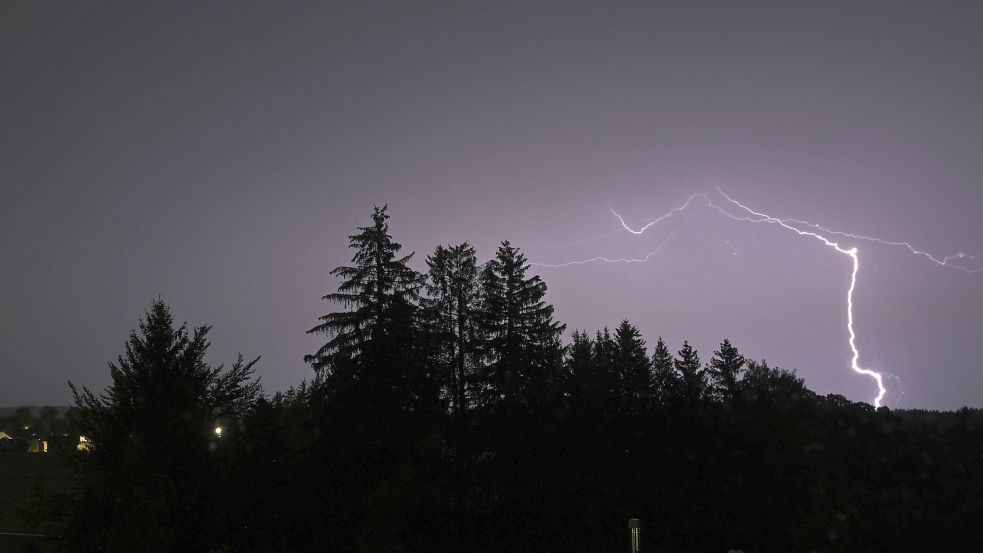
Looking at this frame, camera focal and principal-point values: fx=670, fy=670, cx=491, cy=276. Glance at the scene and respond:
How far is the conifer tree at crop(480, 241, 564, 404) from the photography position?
31.8 m

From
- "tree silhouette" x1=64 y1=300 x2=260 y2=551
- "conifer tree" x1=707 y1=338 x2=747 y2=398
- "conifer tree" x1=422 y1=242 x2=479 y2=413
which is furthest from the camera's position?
"conifer tree" x1=707 y1=338 x2=747 y2=398

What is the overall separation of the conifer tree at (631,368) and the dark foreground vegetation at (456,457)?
0.20 metres

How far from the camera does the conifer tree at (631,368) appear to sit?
31.2 m

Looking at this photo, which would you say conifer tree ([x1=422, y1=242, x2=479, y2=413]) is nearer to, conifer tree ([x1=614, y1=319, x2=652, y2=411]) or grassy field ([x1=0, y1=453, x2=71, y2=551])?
conifer tree ([x1=614, y1=319, x2=652, y2=411])

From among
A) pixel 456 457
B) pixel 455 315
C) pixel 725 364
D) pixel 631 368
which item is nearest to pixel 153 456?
pixel 456 457

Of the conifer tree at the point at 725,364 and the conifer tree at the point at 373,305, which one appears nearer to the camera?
the conifer tree at the point at 373,305

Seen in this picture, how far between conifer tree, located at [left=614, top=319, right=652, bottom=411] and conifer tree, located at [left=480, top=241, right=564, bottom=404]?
150 inches

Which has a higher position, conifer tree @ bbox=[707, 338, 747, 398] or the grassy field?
conifer tree @ bbox=[707, 338, 747, 398]

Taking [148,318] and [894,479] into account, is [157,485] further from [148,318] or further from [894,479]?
[894,479]

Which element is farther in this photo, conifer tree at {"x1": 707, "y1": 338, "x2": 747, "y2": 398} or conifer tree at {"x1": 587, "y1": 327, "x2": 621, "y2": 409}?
conifer tree at {"x1": 707, "y1": 338, "x2": 747, "y2": 398}

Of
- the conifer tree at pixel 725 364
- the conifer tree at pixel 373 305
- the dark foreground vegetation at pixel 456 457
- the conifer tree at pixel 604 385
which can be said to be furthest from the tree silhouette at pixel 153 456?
the conifer tree at pixel 725 364

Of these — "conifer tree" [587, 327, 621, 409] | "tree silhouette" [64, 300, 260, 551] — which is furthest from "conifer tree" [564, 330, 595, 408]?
"tree silhouette" [64, 300, 260, 551]

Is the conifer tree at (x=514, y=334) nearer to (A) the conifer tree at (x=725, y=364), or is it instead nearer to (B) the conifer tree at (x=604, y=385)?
(B) the conifer tree at (x=604, y=385)

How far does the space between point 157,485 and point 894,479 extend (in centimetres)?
5371
